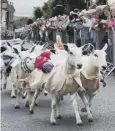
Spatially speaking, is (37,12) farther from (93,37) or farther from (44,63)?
(44,63)

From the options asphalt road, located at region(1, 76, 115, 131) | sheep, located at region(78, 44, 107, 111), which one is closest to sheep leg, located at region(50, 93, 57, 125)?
asphalt road, located at region(1, 76, 115, 131)

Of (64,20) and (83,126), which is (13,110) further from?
(64,20)

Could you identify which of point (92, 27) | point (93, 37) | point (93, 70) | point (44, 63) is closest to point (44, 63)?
point (44, 63)

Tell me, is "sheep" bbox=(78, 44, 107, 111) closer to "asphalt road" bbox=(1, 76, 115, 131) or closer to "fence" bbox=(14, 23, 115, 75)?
"asphalt road" bbox=(1, 76, 115, 131)

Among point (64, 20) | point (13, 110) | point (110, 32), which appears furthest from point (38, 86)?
point (64, 20)

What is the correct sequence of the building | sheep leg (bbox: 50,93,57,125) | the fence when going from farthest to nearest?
1. the building
2. the fence
3. sheep leg (bbox: 50,93,57,125)

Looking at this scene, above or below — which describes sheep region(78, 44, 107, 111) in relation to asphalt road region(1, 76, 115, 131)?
above

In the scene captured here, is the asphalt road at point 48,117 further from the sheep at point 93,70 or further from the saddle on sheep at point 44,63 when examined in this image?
the saddle on sheep at point 44,63

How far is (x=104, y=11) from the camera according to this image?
19344 mm

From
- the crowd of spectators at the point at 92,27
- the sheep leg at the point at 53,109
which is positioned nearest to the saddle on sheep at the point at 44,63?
the sheep leg at the point at 53,109

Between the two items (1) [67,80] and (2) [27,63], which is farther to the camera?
(2) [27,63]

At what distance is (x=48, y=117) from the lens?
35.0ft

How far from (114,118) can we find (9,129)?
7.02 ft

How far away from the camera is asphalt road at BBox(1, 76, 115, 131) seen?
9.56 meters
